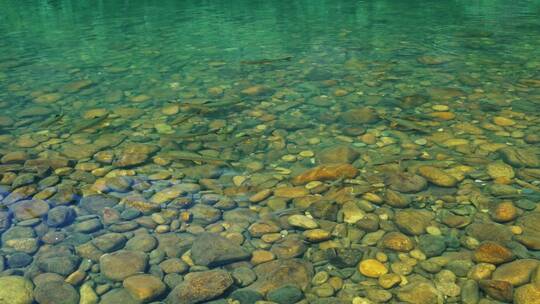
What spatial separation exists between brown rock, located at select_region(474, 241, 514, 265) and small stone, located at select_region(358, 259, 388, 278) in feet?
2.23

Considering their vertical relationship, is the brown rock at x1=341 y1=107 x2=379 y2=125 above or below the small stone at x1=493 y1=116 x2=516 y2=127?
above

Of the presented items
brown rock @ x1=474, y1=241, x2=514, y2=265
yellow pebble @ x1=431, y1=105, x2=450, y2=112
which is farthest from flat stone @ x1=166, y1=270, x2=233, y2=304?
yellow pebble @ x1=431, y1=105, x2=450, y2=112

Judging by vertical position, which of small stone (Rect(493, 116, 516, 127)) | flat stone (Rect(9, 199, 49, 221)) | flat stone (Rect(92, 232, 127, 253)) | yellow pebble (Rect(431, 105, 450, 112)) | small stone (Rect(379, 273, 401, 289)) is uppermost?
yellow pebble (Rect(431, 105, 450, 112))

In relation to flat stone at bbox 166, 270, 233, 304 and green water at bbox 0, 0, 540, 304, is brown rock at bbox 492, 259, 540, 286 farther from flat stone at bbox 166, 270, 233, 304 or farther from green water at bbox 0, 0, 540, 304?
flat stone at bbox 166, 270, 233, 304

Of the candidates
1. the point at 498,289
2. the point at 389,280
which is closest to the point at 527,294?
the point at 498,289

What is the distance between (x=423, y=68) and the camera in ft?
28.7

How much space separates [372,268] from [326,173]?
1.51 metres

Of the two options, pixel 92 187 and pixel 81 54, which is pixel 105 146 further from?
pixel 81 54

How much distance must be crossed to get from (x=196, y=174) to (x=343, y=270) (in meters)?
2.03

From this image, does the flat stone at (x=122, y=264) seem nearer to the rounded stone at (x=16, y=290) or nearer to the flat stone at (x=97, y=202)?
the rounded stone at (x=16, y=290)

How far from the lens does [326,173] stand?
485cm

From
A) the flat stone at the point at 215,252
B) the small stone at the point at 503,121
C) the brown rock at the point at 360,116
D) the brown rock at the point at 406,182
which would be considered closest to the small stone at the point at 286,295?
the flat stone at the point at 215,252

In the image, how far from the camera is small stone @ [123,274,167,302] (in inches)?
129

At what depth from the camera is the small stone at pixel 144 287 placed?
10.8ft
